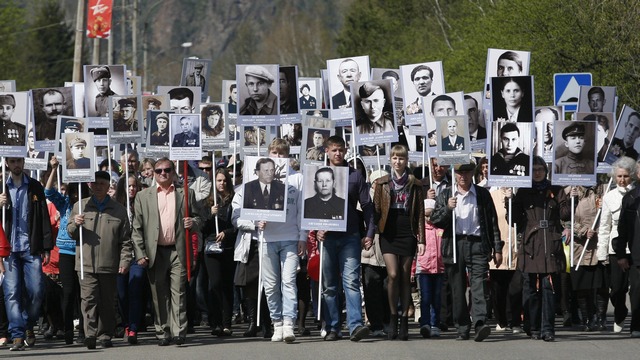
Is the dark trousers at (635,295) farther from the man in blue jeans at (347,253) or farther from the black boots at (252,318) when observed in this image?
the black boots at (252,318)

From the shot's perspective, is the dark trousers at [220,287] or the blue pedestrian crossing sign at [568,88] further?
the blue pedestrian crossing sign at [568,88]

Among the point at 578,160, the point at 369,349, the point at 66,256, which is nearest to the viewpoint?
the point at 369,349

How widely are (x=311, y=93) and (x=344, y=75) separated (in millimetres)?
2068

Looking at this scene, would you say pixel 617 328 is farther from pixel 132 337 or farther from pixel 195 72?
pixel 195 72

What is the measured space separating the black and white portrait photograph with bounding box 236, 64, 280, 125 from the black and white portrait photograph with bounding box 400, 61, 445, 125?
2419mm

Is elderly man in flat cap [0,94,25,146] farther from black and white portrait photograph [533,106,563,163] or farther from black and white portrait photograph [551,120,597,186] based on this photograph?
black and white portrait photograph [533,106,563,163]

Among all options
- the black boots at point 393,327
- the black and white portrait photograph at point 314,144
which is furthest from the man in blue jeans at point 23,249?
the black boots at point 393,327

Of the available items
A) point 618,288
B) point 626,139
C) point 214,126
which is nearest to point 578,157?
point 626,139

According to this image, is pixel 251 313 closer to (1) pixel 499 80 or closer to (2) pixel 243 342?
(2) pixel 243 342

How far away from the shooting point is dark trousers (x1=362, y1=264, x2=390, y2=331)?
15766 mm

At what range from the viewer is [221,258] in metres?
16.4

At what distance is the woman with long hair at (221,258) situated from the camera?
1627 cm

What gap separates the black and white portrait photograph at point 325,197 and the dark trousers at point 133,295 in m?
2.00

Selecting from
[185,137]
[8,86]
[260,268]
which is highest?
[8,86]
